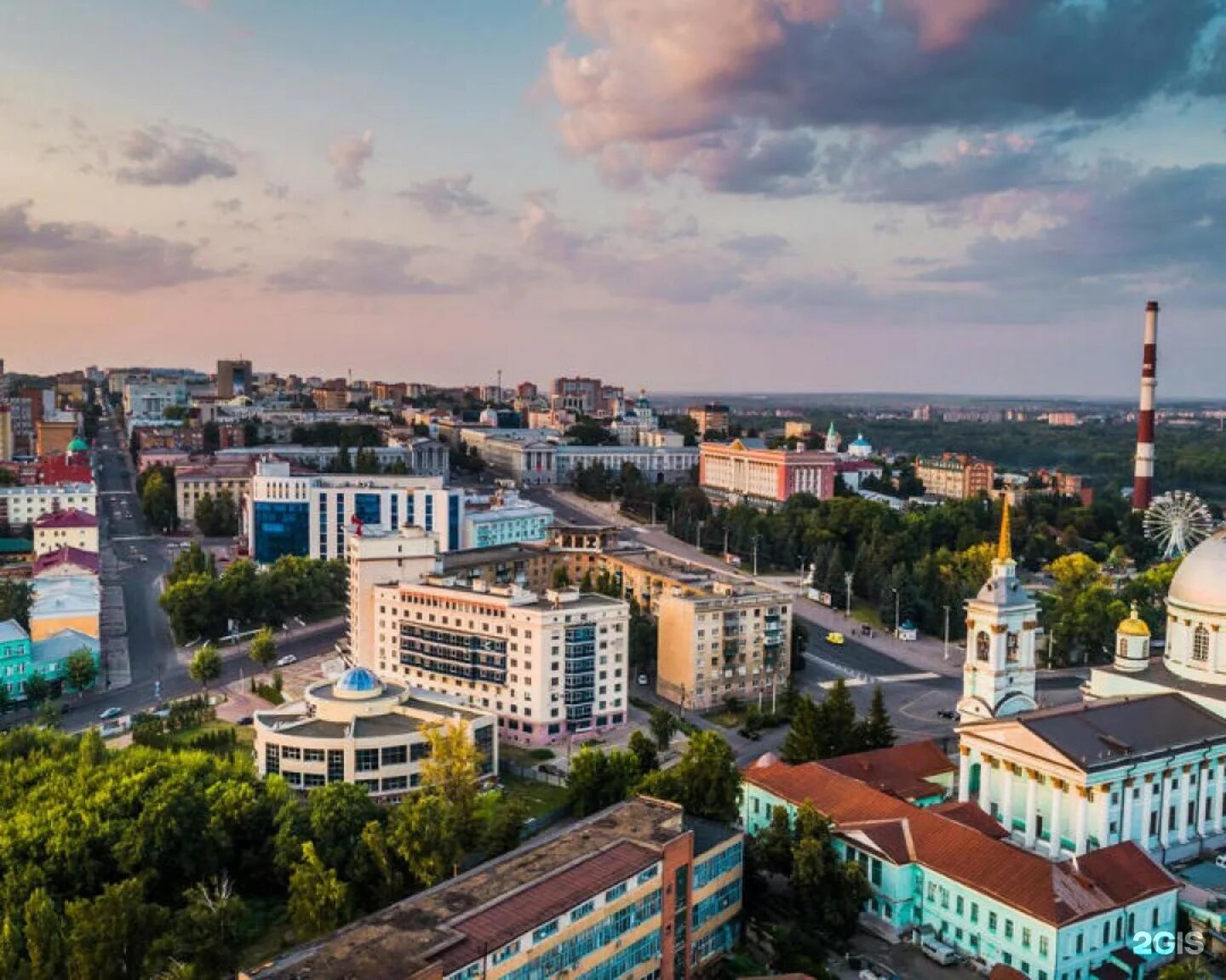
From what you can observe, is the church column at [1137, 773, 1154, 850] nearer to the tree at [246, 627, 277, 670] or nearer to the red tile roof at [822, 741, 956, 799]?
the red tile roof at [822, 741, 956, 799]

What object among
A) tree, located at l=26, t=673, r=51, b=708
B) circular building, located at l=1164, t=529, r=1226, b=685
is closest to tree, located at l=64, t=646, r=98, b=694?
tree, located at l=26, t=673, r=51, b=708

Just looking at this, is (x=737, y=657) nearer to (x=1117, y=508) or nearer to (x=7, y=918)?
(x=7, y=918)

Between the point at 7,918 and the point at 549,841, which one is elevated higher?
the point at 549,841

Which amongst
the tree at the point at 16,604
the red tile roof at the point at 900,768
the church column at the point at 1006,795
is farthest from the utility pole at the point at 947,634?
the tree at the point at 16,604

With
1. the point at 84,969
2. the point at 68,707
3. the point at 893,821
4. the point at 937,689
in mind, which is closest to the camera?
the point at 84,969

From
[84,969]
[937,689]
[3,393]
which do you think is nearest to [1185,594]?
[937,689]

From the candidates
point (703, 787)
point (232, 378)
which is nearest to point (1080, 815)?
point (703, 787)

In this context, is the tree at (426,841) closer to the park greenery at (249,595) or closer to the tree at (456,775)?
the tree at (456,775)
